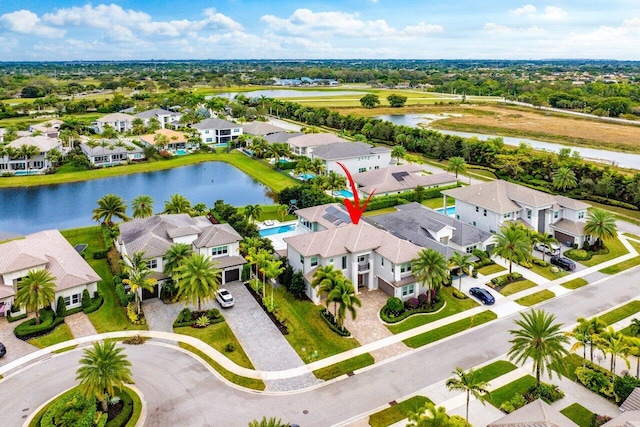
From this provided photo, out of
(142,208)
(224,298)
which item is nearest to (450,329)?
(224,298)

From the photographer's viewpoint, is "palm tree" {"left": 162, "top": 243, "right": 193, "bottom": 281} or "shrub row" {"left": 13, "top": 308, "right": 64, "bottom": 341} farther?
"palm tree" {"left": 162, "top": 243, "right": 193, "bottom": 281}

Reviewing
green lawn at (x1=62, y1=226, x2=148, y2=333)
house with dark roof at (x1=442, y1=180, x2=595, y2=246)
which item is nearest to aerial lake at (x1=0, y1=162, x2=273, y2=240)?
green lawn at (x1=62, y1=226, x2=148, y2=333)

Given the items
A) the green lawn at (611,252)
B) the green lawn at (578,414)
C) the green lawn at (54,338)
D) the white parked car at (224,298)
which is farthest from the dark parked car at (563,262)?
the green lawn at (54,338)

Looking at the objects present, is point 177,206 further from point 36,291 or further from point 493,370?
point 493,370

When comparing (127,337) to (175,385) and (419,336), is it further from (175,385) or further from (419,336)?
(419,336)

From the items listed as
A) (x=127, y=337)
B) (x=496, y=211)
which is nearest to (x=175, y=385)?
(x=127, y=337)

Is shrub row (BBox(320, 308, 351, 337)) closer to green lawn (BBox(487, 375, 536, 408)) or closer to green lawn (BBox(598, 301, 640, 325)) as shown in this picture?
green lawn (BBox(487, 375, 536, 408))
